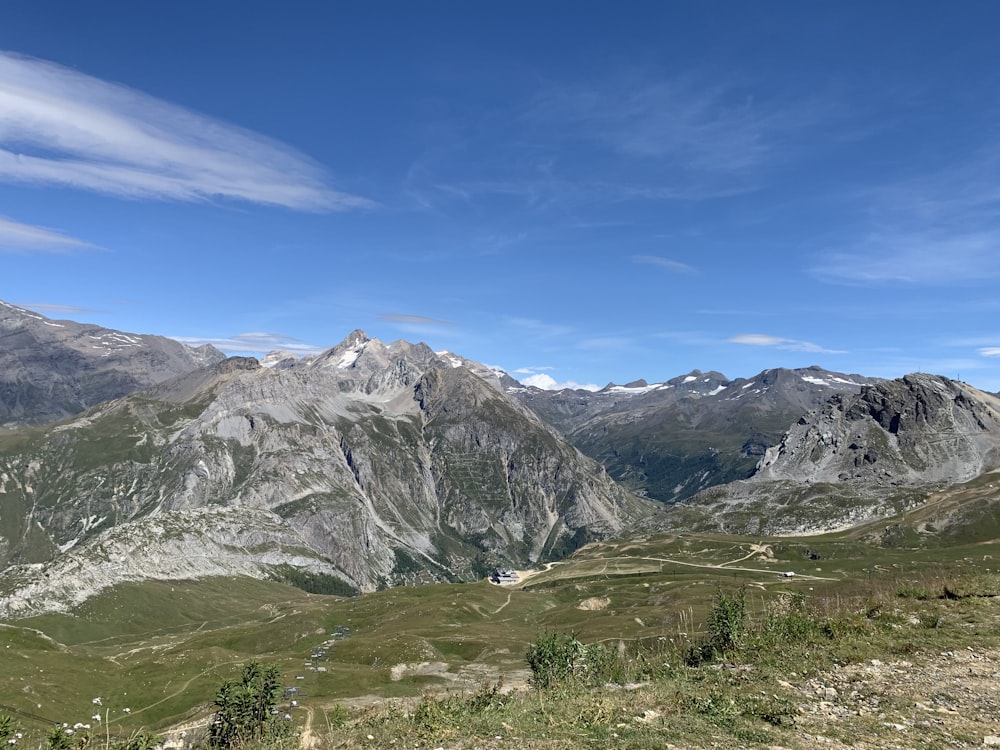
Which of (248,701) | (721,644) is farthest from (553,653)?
(721,644)

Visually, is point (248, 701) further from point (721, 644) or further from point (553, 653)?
point (721, 644)

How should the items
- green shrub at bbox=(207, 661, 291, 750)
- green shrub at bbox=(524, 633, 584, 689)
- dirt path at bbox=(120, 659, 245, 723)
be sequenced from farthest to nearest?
dirt path at bbox=(120, 659, 245, 723) → green shrub at bbox=(207, 661, 291, 750) → green shrub at bbox=(524, 633, 584, 689)

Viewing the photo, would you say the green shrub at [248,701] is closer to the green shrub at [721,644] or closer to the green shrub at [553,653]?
the green shrub at [553,653]

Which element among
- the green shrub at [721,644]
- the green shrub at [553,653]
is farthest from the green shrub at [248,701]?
the green shrub at [721,644]

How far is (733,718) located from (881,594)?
20500mm

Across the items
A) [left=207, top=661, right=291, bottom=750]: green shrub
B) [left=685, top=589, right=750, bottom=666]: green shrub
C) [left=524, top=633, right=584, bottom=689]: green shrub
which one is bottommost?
[left=207, top=661, right=291, bottom=750]: green shrub

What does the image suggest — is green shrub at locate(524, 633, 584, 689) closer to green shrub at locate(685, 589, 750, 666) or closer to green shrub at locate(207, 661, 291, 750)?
green shrub at locate(207, 661, 291, 750)

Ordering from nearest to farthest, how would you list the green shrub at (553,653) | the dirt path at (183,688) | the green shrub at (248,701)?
the green shrub at (553,653)
the green shrub at (248,701)
the dirt path at (183,688)

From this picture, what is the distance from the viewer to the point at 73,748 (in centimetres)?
2248

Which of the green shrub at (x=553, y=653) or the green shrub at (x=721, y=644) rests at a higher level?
the green shrub at (x=721, y=644)

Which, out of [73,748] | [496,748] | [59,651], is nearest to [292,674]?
[59,651]

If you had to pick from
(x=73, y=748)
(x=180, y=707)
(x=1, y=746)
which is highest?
(x=73, y=748)

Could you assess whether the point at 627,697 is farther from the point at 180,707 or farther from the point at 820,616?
the point at 180,707

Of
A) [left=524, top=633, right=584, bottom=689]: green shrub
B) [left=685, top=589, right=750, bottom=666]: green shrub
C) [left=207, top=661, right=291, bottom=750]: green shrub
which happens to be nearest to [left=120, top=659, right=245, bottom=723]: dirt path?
[left=207, top=661, right=291, bottom=750]: green shrub
